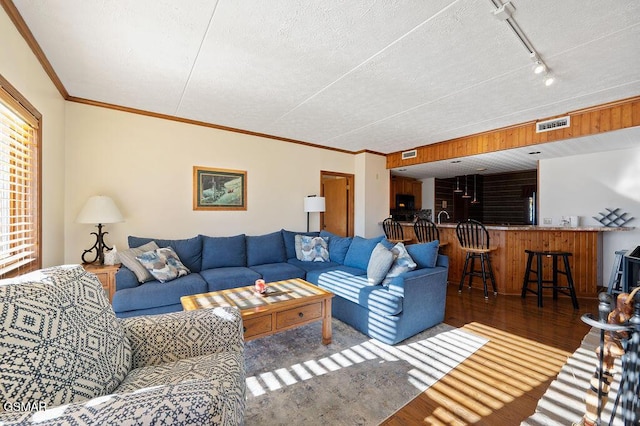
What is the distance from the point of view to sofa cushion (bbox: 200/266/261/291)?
119 inches

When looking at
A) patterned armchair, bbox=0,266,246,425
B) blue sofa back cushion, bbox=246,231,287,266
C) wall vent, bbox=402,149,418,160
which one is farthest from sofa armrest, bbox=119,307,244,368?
wall vent, bbox=402,149,418,160

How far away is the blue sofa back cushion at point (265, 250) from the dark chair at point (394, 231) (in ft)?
7.41

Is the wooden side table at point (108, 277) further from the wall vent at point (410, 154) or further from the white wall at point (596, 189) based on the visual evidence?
the white wall at point (596, 189)

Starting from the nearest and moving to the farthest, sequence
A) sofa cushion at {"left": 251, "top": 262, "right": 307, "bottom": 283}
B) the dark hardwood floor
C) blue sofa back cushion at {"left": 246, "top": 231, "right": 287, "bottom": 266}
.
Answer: the dark hardwood floor, sofa cushion at {"left": 251, "top": 262, "right": 307, "bottom": 283}, blue sofa back cushion at {"left": 246, "top": 231, "right": 287, "bottom": 266}

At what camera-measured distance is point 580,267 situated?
3.78 metres

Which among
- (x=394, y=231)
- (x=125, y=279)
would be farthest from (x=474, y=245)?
(x=125, y=279)

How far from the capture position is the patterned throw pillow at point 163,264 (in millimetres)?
2873

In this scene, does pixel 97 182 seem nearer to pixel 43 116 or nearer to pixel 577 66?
pixel 43 116

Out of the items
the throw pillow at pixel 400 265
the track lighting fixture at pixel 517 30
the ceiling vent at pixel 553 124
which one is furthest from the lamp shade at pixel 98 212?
the ceiling vent at pixel 553 124

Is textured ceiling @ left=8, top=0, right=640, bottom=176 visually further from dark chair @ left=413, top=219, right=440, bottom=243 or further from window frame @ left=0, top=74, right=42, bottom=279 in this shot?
dark chair @ left=413, top=219, right=440, bottom=243

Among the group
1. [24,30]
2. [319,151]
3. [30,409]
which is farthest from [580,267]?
[24,30]

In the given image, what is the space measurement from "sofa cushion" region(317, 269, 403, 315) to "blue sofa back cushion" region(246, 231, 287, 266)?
37.9 inches

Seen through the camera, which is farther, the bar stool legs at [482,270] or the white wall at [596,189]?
the white wall at [596,189]

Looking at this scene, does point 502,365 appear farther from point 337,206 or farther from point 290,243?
point 337,206
